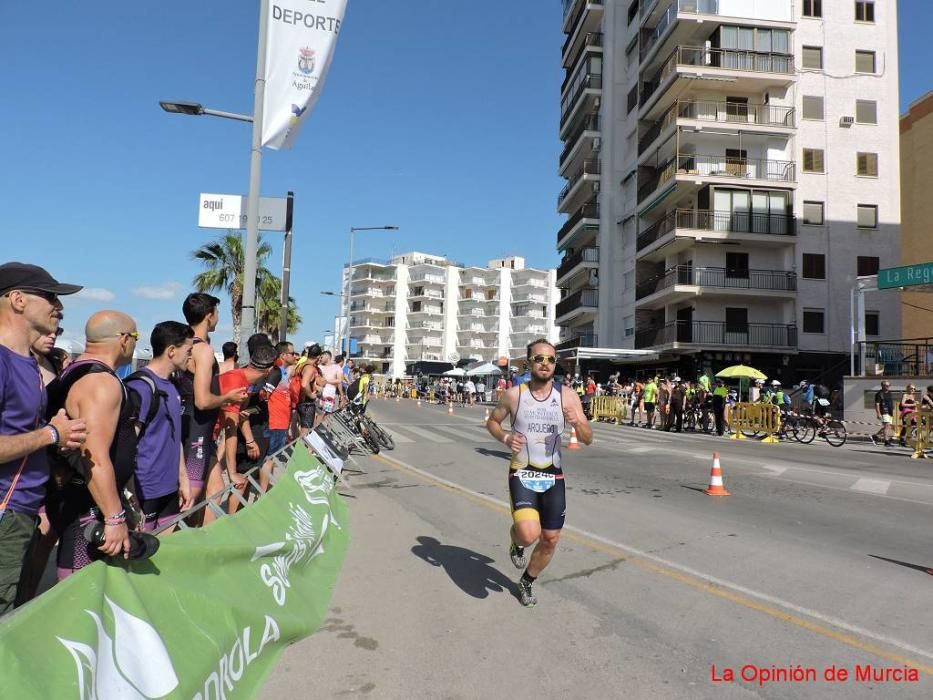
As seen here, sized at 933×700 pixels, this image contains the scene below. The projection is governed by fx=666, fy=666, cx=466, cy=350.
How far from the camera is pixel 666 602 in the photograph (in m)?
4.78

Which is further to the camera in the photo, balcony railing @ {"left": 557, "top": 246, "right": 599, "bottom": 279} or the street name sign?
balcony railing @ {"left": 557, "top": 246, "right": 599, "bottom": 279}

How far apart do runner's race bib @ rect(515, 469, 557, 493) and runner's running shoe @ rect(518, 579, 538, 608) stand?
2.32ft

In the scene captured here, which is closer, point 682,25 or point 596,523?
point 596,523

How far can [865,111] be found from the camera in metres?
37.5

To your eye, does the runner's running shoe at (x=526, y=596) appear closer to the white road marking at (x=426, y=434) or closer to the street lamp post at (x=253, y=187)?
the street lamp post at (x=253, y=187)

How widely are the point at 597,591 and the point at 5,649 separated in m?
4.02

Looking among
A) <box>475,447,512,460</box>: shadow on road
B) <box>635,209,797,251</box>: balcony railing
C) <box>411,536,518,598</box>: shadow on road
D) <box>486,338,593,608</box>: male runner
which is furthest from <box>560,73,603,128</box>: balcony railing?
<box>486,338,593,608</box>: male runner

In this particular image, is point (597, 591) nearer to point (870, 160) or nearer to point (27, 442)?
point (27, 442)

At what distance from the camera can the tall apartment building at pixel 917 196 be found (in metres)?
38.3

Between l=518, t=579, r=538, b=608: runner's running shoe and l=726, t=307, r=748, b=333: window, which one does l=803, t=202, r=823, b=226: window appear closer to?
l=726, t=307, r=748, b=333: window

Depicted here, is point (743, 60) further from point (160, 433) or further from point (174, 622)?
point (174, 622)

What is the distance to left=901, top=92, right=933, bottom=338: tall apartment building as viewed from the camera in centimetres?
3834

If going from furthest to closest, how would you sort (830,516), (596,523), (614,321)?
(614,321), (830,516), (596,523)

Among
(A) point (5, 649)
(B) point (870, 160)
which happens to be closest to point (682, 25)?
(B) point (870, 160)
